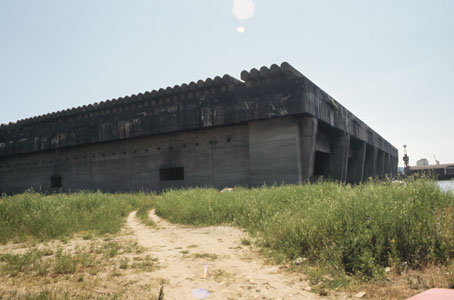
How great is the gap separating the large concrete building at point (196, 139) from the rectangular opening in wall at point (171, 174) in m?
0.07

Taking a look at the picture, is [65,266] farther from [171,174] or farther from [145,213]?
[171,174]

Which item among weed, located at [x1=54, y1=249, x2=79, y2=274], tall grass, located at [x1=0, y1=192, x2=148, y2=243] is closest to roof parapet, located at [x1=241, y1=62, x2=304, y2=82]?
tall grass, located at [x1=0, y1=192, x2=148, y2=243]

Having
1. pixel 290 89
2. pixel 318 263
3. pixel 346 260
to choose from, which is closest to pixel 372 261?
pixel 346 260

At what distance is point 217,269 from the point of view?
477cm

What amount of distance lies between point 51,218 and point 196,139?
1086 centimetres

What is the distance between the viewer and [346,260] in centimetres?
450

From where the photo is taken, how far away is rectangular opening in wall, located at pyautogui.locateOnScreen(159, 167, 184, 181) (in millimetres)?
19594

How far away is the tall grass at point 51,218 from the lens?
761cm


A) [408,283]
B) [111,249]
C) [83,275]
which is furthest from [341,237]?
[111,249]

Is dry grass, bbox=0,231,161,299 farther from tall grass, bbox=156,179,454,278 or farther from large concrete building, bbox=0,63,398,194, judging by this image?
large concrete building, bbox=0,63,398,194

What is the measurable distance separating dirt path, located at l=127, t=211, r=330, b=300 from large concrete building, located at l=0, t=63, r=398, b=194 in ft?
28.8

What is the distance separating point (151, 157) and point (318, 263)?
1665 centimetres

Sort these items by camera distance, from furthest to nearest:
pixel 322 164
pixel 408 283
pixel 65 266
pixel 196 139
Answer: pixel 322 164 → pixel 196 139 → pixel 65 266 → pixel 408 283

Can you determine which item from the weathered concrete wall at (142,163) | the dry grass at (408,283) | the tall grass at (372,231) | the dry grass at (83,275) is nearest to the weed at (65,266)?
the dry grass at (83,275)
